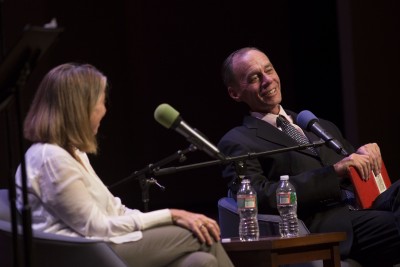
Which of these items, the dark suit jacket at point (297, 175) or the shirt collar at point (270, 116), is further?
the shirt collar at point (270, 116)

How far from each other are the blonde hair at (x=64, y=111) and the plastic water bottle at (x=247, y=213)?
2.82ft

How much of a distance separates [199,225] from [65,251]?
17.5 inches

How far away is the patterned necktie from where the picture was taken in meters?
3.87

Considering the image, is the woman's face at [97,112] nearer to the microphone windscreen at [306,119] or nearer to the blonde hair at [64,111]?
the blonde hair at [64,111]

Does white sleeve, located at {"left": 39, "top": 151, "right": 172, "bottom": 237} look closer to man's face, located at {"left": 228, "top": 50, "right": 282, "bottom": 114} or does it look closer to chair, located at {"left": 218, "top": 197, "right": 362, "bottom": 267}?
chair, located at {"left": 218, "top": 197, "right": 362, "bottom": 267}

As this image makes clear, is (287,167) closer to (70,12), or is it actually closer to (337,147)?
(337,147)

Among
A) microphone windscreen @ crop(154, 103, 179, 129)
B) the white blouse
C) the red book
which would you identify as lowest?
the red book

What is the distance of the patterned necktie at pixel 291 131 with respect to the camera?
3868 mm

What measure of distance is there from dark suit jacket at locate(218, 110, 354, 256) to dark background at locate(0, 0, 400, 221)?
7.25ft

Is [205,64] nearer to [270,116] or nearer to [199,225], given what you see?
[270,116]

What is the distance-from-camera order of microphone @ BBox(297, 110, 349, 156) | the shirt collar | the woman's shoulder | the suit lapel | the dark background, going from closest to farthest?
1. the woman's shoulder
2. microphone @ BBox(297, 110, 349, 156)
3. the suit lapel
4. the shirt collar
5. the dark background

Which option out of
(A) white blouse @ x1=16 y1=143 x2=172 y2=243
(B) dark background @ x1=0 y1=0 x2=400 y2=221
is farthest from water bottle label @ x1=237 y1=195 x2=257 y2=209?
(B) dark background @ x1=0 y1=0 x2=400 y2=221

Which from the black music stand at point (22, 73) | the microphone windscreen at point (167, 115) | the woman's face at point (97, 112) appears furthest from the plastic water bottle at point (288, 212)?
the black music stand at point (22, 73)

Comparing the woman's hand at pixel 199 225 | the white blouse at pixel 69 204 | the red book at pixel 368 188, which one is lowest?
the red book at pixel 368 188
